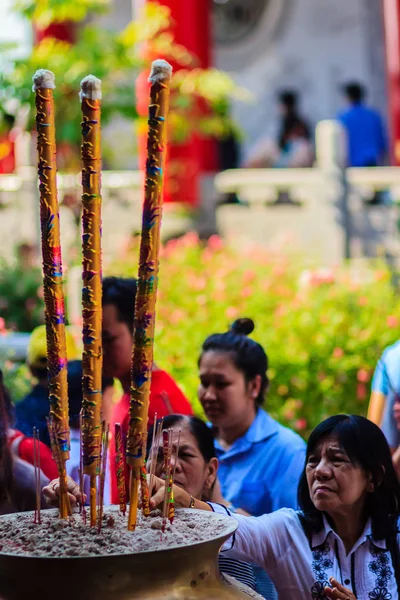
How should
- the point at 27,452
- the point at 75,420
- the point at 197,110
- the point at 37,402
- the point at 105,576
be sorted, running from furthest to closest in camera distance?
the point at 197,110 → the point at 37,402 → the point at 75,420 → the point at 27,452 → the point at 105,576

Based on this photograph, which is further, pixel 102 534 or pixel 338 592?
pixel 338 592

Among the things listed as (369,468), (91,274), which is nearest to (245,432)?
(369,468)

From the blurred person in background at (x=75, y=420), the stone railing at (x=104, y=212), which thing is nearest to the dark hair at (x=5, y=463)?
the blurred person in background at (x=75, y=420)

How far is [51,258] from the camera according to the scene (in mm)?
1995

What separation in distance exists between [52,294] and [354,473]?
36.3 inches

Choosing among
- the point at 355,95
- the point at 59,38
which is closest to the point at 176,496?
the point at 355,95

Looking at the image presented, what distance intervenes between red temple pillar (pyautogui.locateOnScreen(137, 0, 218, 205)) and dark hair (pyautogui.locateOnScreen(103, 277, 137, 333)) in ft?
26.3

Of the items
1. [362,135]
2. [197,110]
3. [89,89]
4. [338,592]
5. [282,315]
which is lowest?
[338,592]

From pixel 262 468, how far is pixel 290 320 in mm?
3666

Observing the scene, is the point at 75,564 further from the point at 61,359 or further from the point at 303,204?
the point at 303,204

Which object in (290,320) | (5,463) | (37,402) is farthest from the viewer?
(290,320)

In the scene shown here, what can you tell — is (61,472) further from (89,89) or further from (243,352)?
(243,352)

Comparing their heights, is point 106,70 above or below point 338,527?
above

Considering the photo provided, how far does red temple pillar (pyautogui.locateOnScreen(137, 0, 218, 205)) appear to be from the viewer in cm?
1146
